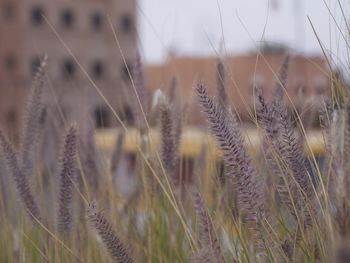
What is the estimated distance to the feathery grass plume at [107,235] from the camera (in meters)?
1.46

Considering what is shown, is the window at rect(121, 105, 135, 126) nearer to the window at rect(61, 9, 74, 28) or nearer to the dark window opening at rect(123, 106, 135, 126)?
the dark window opening at rect(123, 106, 135, 126)

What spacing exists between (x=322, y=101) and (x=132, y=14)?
45185mm

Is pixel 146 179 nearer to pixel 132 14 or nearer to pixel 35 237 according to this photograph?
pixel 35 237

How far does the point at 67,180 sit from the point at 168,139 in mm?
336

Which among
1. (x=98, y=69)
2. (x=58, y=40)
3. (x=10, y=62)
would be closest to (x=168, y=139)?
(x=58, y=40)

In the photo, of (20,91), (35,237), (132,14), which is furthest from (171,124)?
(132,14)

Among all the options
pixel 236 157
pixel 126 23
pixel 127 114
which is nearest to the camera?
pixel 236 157

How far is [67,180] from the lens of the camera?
178 cm

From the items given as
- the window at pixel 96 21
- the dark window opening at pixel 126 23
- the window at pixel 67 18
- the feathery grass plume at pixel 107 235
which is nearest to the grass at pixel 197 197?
the feathery grass plume at pixel 107 235

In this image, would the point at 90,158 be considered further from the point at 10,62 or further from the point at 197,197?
the point at 10,62

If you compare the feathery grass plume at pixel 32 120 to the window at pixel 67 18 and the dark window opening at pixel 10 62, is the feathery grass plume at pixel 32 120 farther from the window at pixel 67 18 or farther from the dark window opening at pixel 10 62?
the window at pixel 67 18

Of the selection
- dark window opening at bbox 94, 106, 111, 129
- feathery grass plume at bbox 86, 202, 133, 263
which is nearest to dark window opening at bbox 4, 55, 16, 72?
dark window opening at bbox 94, 106, 111, 129

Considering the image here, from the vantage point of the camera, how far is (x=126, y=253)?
4.93 ft

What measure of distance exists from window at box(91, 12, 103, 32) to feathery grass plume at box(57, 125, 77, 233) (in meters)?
43.5
